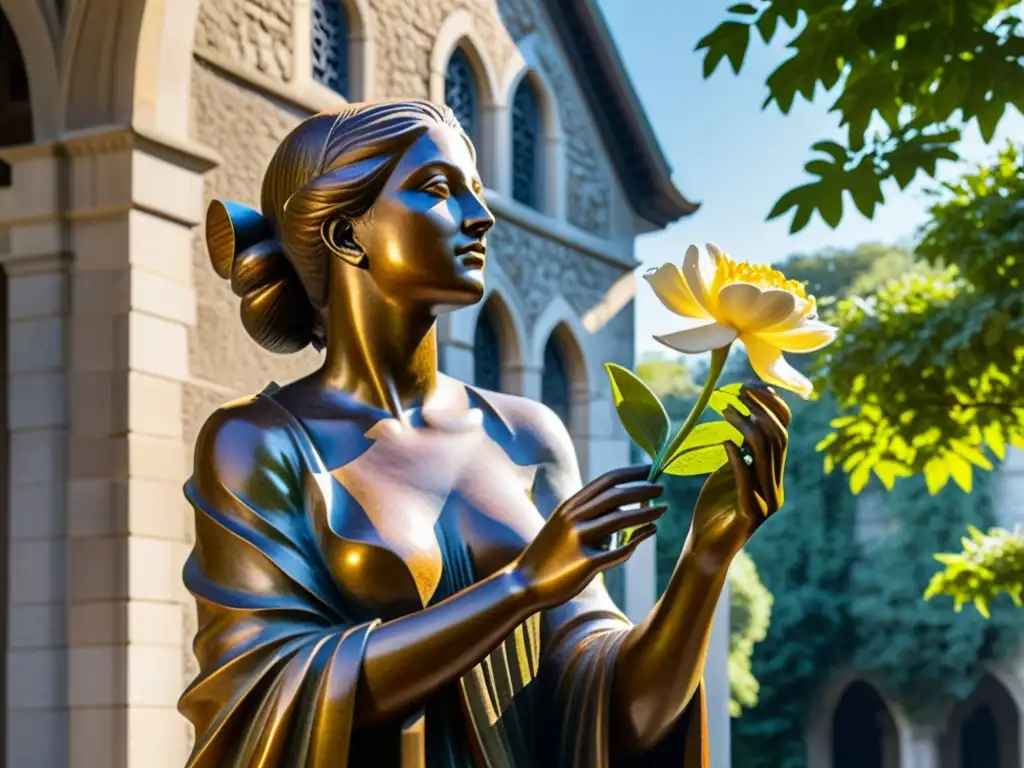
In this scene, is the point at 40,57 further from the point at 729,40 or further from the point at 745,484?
the point at 745,484

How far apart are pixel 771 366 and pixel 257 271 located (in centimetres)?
77

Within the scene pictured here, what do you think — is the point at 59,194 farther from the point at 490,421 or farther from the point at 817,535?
the point at 817,535

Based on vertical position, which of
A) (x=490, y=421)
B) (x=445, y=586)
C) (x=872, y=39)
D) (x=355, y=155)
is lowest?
(x=445, y=586)

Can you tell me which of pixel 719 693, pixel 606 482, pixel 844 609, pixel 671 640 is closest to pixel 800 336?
pixel 606 482

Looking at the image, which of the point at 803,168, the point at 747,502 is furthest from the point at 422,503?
the point at 803,168

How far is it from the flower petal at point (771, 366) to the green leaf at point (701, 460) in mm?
142

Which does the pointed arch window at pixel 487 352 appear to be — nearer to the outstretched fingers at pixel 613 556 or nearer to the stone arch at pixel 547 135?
the stone arch at pixel 547 135

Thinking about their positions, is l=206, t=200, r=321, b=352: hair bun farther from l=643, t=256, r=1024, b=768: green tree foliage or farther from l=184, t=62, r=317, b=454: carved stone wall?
l=643, t=256, r=1024, b=768: green tree foliage

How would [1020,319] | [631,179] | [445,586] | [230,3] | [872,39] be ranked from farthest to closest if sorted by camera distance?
1. [631,179]
2. [230,3]
3. [1020,319]
4. [872,39]
5. [445,586]

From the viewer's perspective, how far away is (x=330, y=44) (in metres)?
11.7

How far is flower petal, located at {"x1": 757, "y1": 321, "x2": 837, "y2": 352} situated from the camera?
Result: 2176 mm

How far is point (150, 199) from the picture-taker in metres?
8.98

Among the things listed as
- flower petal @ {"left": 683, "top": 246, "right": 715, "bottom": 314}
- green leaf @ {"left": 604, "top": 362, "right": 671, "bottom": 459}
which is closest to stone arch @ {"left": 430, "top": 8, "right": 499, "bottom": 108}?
green leaf @ {"left": 604, "top": 362, "right": 671, "bottom": 459}

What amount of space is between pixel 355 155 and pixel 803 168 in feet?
9.87
